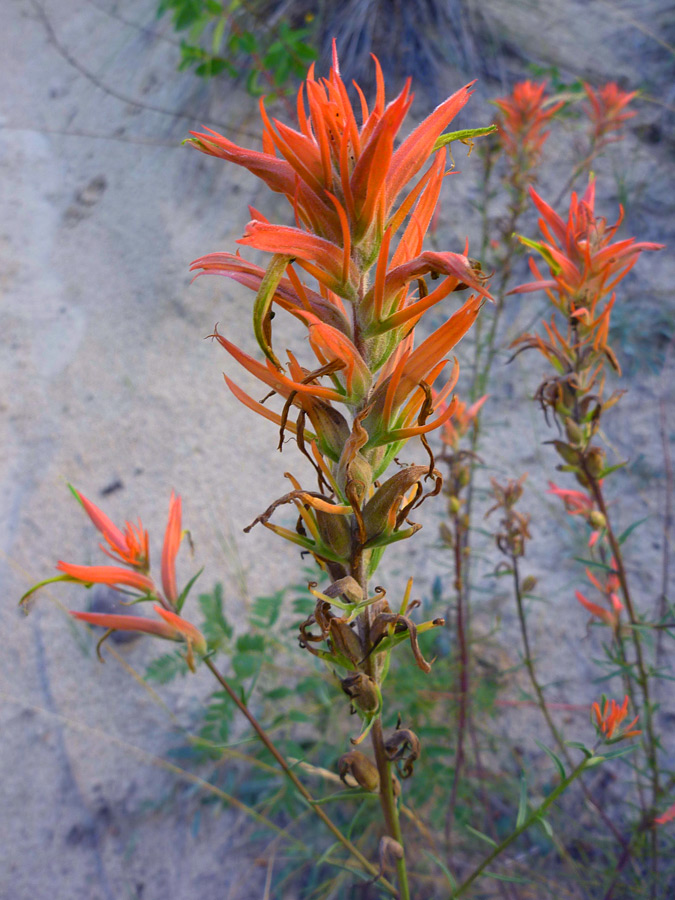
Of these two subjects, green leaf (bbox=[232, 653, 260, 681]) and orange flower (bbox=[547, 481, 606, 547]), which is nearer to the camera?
orange flower (bbox=[547, 481, 606, 547])

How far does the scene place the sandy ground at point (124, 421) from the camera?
2.15 m

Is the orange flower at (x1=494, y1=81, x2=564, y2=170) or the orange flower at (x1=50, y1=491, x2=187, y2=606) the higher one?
the orange flower at (x1=494, y1=81, x2=564, y2=170)

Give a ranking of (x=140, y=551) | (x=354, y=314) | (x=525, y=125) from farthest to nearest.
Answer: (x=525, y=125), (x=140, y=551), (x=354, y=314)

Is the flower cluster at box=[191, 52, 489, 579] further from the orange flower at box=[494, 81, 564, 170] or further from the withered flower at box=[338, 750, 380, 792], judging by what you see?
the orange flower at box=[494, 81, 564, 170]

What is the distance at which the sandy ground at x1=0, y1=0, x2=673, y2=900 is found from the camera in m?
2.15

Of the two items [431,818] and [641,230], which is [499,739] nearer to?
[431,818]

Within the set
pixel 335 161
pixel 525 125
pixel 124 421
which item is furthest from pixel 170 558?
pixel 124 421

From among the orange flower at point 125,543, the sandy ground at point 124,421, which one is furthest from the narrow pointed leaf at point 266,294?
the sandy ground at point 124,421

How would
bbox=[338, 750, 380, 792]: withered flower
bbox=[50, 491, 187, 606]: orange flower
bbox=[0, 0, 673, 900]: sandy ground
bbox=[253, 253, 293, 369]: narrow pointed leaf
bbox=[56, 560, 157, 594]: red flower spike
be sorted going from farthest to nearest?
bbox=[0, 0, 673, 900]: sandy ground, bbox=[50, 491, 187, 606]: orange flower, bbox=[56, 560, 157, 594]: red flower spike, bbox=[338, 750, 380, 792]: withered flower, bbox=[253, 253, 293, 369]: narrow pointed leaf

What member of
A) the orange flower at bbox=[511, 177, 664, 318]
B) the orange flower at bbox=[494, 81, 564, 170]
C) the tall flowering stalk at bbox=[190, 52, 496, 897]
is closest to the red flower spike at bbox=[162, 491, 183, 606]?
the tall flowering stalk at bbox=[190, 52, 496, 897]

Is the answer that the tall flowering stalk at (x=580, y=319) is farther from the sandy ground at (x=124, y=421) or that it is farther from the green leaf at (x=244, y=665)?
the green leaf at (x=244, y=665)

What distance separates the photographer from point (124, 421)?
3217 mm

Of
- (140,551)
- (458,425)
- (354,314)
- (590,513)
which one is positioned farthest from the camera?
(458,425)

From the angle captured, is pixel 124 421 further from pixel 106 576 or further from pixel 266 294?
pixel 266 294
